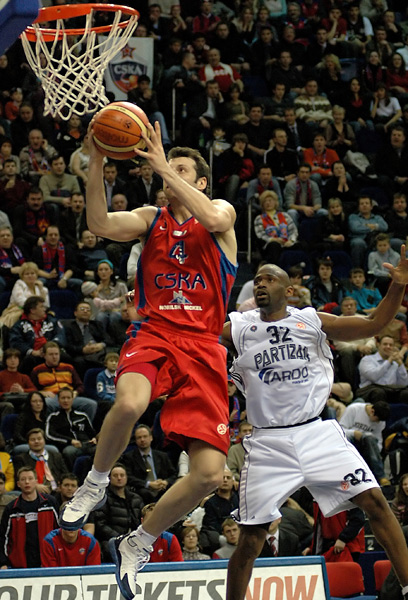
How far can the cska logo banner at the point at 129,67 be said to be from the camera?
56.6 ft

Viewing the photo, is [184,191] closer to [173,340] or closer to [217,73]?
[173,340]

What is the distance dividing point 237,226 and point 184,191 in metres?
10.1

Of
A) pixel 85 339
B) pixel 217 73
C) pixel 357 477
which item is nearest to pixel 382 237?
pixel 85 339

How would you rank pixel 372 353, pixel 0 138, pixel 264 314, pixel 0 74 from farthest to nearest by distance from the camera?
pixel 0 74, pixel 0 138, pixel 372 353, pixel 264 314

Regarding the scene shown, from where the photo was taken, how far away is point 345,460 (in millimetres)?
6941

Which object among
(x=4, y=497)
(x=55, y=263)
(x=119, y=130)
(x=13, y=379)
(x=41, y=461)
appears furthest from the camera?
(x=55, y=263)

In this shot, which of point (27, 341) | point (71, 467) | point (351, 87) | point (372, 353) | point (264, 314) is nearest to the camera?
point (264, 314)

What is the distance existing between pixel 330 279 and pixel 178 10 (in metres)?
6.73

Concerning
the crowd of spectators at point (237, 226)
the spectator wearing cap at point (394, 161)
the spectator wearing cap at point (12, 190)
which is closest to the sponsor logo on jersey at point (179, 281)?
the crowd of spectators at point (237, 226)

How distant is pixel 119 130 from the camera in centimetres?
612

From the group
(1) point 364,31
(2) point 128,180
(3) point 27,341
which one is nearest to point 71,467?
(3) point 27,341

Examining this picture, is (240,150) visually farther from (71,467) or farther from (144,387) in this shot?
(144,387)

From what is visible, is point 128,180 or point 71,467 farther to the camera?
point 128,180

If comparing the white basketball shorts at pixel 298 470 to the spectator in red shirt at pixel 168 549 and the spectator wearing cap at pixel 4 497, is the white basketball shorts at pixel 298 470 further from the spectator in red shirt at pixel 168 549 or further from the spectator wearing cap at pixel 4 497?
the spectator wearing cap at pixel 4 497
